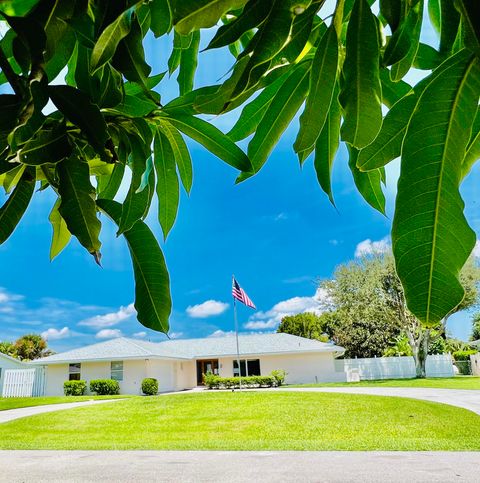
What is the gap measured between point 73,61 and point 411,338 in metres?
23.4

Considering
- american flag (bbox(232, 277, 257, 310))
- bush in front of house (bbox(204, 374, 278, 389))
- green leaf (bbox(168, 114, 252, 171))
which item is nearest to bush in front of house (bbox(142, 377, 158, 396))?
bush in front of house (bbox(204, 374, 278, 389))

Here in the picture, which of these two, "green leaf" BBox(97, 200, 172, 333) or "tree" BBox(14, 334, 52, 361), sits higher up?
"tree" BBox(14, 334, 52, 361)

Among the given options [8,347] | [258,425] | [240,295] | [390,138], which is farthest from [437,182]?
[8,347]

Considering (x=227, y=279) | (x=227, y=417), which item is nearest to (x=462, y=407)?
(x=227, y=417)

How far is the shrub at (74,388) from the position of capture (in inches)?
794

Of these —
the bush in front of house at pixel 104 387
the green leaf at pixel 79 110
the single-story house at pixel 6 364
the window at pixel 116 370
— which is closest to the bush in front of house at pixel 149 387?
the bush in front of house at pixel 104 387

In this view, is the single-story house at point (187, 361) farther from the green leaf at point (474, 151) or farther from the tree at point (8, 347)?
the green leaf at point (474, 151)

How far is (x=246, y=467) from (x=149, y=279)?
21.7ft

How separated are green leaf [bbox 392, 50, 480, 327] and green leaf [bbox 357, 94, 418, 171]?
67mm

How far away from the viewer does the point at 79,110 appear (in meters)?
0.49

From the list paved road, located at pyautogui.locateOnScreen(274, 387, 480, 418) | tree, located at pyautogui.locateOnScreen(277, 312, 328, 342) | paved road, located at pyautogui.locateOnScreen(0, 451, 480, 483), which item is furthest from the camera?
tree, located at pyautogui.locateOnScreen(277, 312, 328, 342)

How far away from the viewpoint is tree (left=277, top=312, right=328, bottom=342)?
3559 cm

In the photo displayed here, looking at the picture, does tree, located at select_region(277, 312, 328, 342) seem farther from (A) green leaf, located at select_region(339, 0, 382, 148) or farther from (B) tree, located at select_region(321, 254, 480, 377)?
(A) green leaf, located at select_region(339, 0, 382, 148)

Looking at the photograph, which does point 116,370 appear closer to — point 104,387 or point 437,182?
point 104,387
